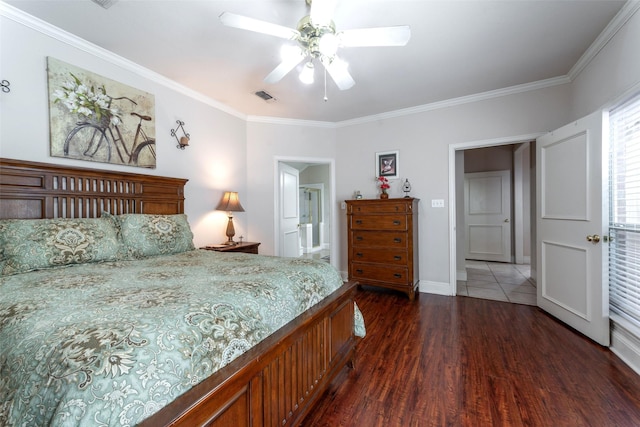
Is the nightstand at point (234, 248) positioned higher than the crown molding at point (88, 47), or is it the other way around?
the crown molding at point (88, 47)

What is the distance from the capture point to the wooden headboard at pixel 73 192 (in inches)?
74.4

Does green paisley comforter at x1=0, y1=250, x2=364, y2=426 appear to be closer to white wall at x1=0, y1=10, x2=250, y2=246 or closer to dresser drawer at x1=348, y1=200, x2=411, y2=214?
white wall at x1=0, y1=10, x2=250, y2=246

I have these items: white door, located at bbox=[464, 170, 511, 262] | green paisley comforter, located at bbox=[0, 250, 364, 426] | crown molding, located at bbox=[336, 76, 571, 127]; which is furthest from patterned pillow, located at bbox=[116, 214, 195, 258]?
white door, located at bbox=[464, 170, 511, 262]

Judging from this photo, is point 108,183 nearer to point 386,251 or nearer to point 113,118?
point 113,118

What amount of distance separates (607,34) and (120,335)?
11.8 feet

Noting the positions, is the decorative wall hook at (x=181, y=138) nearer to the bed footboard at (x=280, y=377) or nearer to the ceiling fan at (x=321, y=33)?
the ceiling fan at (x=321, y=33)

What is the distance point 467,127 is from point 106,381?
3984 mm

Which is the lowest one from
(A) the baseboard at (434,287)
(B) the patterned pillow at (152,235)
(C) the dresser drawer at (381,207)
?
(A) the baseboard at (434,287)

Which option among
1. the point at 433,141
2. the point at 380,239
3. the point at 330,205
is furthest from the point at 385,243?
the point at 433,141

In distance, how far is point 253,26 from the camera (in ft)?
5.43

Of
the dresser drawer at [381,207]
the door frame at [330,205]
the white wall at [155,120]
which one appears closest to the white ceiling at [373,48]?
the white wall at [155,120]

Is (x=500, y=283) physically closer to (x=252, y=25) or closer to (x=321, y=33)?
(x=321, y=33)

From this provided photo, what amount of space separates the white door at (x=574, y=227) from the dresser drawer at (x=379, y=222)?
1.45 meters

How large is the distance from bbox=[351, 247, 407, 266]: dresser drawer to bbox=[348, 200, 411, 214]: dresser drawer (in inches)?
19.6
